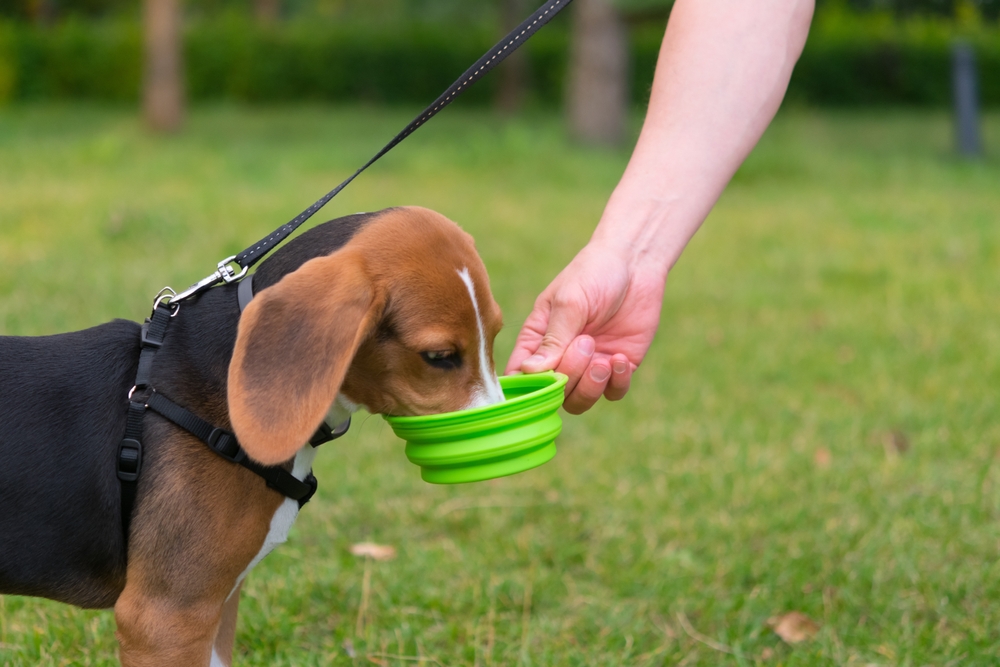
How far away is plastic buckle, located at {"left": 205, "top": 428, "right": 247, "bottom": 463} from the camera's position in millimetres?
2500

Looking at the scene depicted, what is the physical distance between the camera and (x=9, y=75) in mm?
28875

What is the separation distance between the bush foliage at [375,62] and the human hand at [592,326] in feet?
95.8

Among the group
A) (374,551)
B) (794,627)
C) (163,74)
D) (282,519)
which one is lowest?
(163,74)

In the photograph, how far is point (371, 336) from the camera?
264 cm

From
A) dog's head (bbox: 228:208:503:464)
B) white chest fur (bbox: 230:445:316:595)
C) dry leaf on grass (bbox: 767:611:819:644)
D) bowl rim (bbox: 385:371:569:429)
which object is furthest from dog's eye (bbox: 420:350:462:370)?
dry leaf on grass (bbox: 767:611:819:644)

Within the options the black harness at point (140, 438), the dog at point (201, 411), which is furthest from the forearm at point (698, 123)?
the black harness at point (140, 438)

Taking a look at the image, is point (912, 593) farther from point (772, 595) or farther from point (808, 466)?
point (808, 466)

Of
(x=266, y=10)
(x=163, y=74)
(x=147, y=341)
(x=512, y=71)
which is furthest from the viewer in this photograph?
(x=266, y=10)

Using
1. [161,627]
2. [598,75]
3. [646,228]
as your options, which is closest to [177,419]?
[161,627]

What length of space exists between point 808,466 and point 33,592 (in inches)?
138

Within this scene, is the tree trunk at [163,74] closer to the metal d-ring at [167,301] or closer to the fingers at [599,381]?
the metal d-ring at [167,301]

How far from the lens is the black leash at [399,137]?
107 inches

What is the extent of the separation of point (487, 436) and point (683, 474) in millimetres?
2319

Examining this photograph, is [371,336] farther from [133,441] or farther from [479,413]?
[133,441]
